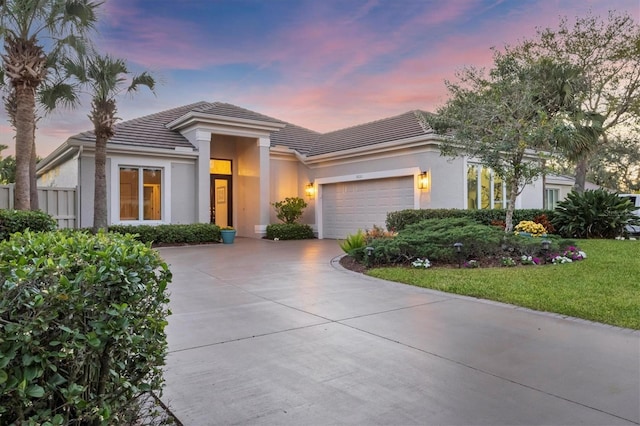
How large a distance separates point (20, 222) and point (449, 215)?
37.0 feet

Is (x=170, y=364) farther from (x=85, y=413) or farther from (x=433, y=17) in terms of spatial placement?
(x=433, y=17)

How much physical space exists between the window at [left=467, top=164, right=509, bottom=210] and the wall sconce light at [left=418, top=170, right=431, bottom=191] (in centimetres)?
202

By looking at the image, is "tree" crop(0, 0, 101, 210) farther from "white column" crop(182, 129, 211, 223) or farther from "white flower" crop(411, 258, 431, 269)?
"white flower" crop(411, 258, 431, 269)

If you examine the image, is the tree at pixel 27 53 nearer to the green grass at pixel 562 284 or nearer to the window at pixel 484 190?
the green grass at pixel 562 284

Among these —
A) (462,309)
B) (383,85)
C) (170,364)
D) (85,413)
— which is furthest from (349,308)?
(383,85)

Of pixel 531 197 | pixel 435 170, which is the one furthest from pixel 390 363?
pixel 531 197

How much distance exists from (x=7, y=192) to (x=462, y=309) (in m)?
13.5

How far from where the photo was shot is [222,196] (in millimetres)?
18812

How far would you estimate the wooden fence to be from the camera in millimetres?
13547

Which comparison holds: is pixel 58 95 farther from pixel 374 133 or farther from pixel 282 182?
pixel 374 133

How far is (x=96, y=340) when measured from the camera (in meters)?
1.84

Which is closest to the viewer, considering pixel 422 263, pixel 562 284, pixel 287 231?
pixel 562 284

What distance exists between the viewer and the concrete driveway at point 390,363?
9.05ft

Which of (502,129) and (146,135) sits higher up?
(146,135)
